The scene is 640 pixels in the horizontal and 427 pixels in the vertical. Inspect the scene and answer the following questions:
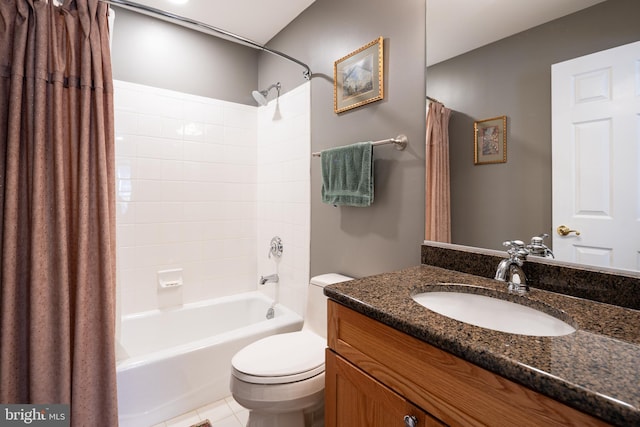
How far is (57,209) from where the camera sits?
1337 millimetres

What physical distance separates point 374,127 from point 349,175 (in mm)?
280

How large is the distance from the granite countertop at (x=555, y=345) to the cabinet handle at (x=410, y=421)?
0.64 feet

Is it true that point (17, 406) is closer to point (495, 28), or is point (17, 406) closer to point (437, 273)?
point (437, 273)

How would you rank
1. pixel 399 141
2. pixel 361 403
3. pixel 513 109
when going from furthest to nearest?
1. pixel 399 141
2. pixel 513 109
3. pixel 361 403

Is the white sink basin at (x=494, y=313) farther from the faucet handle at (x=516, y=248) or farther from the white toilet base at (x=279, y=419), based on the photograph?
the white toilet base at (x=279, y=419)

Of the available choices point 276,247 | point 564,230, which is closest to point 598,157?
point 564,230

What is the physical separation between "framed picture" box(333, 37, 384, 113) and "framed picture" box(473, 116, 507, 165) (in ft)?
1.78

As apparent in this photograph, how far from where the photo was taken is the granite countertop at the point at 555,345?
458 mm

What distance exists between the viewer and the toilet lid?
1257 millimetres

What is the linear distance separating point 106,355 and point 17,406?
352 millimetres

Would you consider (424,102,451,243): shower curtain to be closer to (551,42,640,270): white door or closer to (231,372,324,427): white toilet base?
(551,42,640,270): white door
